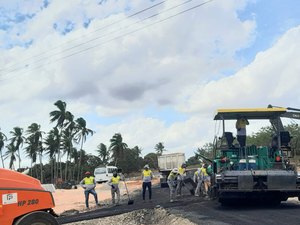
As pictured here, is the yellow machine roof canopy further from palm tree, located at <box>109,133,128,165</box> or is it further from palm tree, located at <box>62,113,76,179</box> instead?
palm tree, located at <box>109,133,128,165</box>

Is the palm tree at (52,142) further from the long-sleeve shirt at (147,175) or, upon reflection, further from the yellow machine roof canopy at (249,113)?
the yellow machine roof canopy at (249,113)

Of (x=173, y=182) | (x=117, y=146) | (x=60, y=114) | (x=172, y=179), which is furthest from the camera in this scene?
(x=117, y=146)

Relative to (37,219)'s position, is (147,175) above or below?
above

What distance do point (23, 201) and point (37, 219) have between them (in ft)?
1.13

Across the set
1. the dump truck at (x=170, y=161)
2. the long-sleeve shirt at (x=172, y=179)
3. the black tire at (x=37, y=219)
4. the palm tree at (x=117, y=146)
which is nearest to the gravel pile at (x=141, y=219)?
the long-sleeve shirt at (x=172, y=179)

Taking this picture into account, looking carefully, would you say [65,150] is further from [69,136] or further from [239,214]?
[239,214]

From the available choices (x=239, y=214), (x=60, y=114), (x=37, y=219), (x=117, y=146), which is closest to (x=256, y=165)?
(x=239, y=214)

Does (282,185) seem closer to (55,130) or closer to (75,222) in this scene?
(75,222)

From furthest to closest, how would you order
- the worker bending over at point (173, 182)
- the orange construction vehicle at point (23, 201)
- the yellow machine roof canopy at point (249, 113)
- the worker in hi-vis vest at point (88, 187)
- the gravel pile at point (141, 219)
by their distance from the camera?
the worker in hi-vis vest at point (88, 187), the worker bending over at point (173, 182), the yellow machine roof canopy at point (249, 113), the gravel pile at point (141, 219), the orange construction vehicle at point (23, 201)

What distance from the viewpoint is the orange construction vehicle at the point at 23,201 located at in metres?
6.43

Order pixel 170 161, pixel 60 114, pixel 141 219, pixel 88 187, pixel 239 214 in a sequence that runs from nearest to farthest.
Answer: pixel 239 214, pixel 141 219, pixel 88 187, pixel 170 161, pixel 60 114

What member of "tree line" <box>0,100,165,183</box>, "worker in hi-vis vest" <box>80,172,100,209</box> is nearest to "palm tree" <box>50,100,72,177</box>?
"tree line" <box>0,100,165,183</box>

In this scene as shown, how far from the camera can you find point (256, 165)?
13.3 metres

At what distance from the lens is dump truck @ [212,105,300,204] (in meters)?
12.4
